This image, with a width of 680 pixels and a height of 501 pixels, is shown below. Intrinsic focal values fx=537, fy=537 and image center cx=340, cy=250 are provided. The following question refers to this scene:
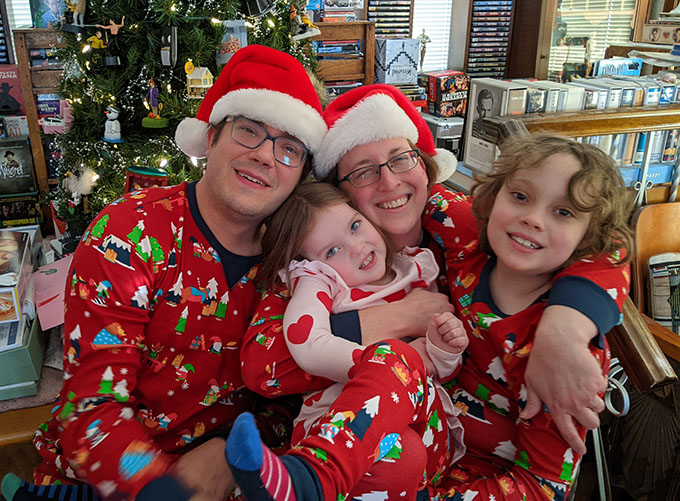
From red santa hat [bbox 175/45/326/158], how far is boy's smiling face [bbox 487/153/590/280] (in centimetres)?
59

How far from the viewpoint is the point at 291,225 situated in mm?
1398

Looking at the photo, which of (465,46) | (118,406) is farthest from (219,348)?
(465,46)

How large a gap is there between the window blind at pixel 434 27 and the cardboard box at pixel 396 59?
5.07ft

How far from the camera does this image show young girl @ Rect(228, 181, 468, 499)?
110 centimetres

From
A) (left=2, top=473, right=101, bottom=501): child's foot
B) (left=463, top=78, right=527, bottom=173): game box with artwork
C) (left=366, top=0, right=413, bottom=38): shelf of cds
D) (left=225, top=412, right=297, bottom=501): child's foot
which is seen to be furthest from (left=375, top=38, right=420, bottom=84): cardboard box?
(left=225, top=412, right=297, bottom=501): child's foot

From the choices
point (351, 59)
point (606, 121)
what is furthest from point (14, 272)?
point (351, 59)

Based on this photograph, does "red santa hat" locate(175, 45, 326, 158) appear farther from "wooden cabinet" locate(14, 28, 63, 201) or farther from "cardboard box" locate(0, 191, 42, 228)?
"cardboard box" locate(0, 191, 42, 228)

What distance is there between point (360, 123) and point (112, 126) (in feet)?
5.32

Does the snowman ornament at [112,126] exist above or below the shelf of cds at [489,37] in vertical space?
below

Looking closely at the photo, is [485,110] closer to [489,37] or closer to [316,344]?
[316,344]

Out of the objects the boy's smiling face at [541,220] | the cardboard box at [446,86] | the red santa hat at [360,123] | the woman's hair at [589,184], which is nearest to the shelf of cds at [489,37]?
the cardboard box at [446,86]

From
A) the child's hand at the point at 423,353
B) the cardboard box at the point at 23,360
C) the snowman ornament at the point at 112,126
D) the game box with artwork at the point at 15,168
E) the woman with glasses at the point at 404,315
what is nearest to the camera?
the woman with glasses at the point at 404,315

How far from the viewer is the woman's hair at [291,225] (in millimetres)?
1396

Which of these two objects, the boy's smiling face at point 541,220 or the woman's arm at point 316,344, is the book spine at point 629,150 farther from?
the woman's arm at point 316,344
